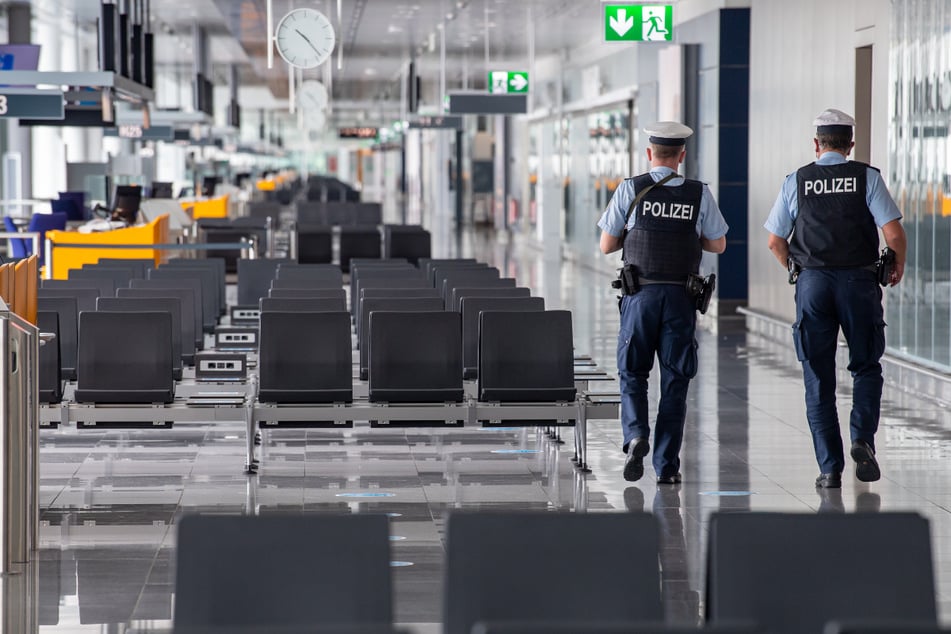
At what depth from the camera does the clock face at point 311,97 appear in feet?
89.4

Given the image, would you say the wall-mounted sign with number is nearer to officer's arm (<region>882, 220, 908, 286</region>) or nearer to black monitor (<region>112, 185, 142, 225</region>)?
black monitor (<region>112, 185, 142, 225</region>)

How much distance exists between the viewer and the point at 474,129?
47.0m

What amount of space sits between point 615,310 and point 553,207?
1319 centimetres

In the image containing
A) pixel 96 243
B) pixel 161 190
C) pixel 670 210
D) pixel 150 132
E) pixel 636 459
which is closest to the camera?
pixel 670 210

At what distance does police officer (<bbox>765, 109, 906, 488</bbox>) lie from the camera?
7012 mm

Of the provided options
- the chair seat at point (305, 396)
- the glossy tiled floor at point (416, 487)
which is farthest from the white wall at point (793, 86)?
the chair seat at point (305, 396)

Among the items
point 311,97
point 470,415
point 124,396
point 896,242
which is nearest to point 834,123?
point 896,242

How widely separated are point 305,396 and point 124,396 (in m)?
0.92

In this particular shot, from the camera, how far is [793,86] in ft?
47.9

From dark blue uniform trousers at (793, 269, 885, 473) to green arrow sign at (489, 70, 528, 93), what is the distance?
19.1m

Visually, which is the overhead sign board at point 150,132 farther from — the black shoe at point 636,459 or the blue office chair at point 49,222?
the black shoe at point 636,459

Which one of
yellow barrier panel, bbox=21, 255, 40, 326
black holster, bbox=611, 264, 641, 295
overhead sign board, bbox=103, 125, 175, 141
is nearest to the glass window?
black holster, bbox=611, 264, 641, 295

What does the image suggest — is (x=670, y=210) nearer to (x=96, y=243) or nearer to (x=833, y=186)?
(x=833, y=186)

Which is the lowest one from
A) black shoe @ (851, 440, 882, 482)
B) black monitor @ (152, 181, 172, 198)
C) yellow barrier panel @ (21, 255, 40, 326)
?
black shoe @ (851, 440, 882, 482)
